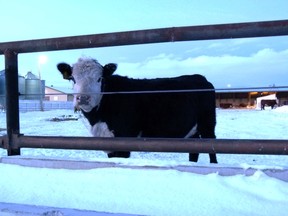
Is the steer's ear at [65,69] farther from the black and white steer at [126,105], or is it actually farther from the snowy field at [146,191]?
the snowy field at [146,191]

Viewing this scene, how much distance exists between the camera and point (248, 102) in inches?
2237

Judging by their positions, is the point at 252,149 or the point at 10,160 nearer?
the point at 252,149

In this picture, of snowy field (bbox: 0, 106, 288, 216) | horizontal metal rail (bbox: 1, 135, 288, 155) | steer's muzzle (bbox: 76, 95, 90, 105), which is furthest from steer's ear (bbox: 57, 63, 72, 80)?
snowy field (bbox: 0, 106, 288, 216)

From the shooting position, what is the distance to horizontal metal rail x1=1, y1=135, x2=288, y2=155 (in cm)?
167

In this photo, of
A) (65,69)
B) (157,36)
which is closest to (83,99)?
(65,69)

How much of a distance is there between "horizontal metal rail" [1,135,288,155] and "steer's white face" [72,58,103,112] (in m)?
1.83

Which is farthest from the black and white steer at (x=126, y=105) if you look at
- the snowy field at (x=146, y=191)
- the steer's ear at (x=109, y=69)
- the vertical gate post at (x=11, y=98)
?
the snowy field at (x=146, y=191)

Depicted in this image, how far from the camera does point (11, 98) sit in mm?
2240

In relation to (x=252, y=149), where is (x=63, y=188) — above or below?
below

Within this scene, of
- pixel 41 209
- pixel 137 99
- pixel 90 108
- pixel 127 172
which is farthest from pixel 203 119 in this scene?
pixel 41 209

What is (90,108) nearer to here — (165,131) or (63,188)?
(165,131)

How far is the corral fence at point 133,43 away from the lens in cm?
173

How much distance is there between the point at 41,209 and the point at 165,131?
359 cm

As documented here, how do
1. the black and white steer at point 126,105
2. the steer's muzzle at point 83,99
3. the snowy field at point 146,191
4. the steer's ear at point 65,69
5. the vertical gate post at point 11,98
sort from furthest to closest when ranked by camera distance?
1. the steer's ear at point 65,69
2. the black and white steer at point 126,105
3. the steer's muzzle at point 83,99
4. the vertical gate post at point 11,98
5. the snowy field at point 146,191
